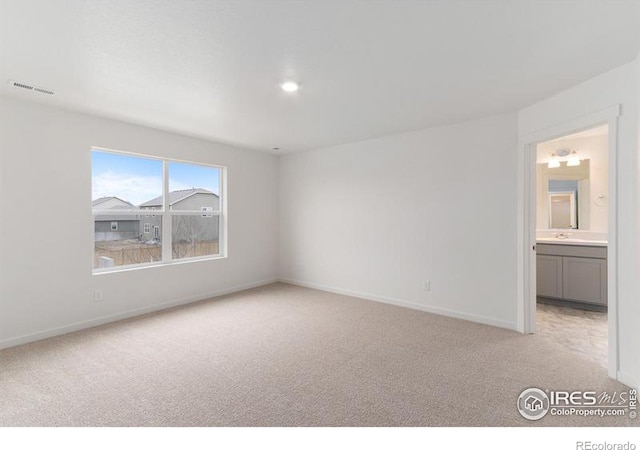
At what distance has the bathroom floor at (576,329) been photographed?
115 inches

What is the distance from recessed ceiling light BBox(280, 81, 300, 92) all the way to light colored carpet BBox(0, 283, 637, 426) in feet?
7.91

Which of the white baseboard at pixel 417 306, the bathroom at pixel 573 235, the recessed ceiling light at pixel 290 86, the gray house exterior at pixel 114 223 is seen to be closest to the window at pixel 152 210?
the gray house exterior at pixel 114 223

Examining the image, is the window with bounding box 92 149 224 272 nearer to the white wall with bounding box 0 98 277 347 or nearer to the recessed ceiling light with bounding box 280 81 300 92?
the white wall with bounding box 0 98 277 347

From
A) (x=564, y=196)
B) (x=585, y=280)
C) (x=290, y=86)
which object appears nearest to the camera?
(x=290, y=86)

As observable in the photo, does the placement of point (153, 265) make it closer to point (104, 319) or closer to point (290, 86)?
point (104, 319)

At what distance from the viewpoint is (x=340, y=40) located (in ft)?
6.68

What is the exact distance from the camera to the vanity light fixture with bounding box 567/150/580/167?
15.6 feet

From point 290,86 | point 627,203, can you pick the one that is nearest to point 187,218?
point 290,86

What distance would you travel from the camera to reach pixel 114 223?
390 centimetres

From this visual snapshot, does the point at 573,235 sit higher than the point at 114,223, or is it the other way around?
the point at 114,223

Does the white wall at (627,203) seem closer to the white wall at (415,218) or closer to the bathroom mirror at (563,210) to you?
the white wall at (415,218)

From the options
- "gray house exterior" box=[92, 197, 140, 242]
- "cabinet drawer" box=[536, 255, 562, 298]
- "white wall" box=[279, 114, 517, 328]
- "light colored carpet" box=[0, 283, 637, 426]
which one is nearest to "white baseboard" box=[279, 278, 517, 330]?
"white wall" box=[279, 114, 517, 328]

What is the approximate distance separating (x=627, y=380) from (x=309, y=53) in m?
3.35

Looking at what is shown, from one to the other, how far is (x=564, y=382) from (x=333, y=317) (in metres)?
2.30
